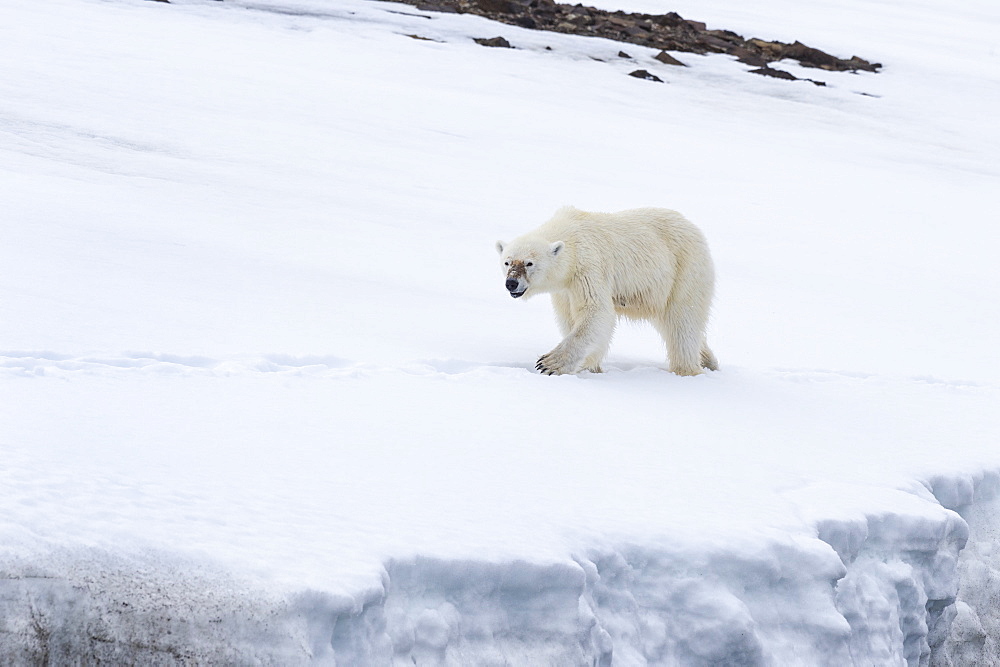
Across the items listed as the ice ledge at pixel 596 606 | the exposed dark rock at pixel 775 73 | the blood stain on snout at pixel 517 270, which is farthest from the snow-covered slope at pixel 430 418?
the exposed dark rock at pixel 775 73

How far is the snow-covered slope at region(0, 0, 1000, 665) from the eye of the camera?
2850 millimetres

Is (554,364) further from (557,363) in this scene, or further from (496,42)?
(496,42)

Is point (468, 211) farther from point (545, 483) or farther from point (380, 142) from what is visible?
point (545, 483)

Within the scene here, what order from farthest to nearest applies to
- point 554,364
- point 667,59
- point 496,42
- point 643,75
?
point 667,59, point 496,42, point 643,75, point 554,364

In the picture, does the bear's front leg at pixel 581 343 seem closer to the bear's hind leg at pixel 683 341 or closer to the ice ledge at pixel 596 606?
the bear's hind leg at pixel 683 341

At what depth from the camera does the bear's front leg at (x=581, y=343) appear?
5410 mm

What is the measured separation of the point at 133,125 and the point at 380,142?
2757 millimetres

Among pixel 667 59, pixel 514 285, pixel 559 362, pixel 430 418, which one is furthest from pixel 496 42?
pixel 430 418

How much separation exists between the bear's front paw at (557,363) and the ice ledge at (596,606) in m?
1.81

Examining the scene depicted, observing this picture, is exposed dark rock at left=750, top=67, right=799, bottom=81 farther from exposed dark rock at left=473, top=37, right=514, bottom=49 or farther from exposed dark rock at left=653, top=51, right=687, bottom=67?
exposed dark rock at left=473, top=37, right=514, bottom=49

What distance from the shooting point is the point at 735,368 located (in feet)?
21.0

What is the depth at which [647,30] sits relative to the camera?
2295cm

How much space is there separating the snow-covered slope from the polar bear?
0.92 feet

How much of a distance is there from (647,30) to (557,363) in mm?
18997
